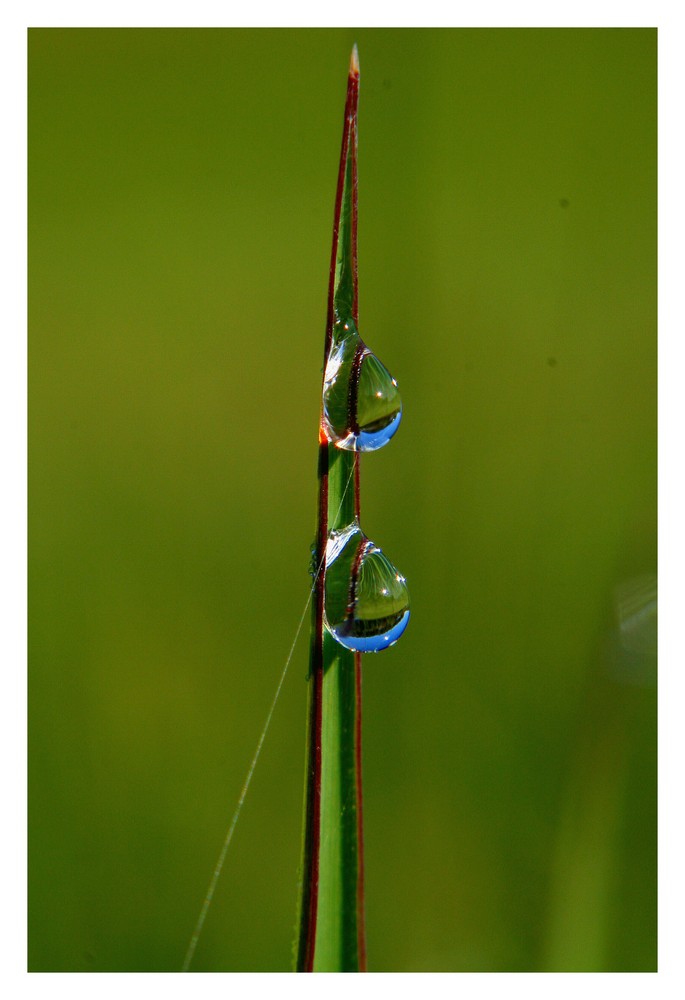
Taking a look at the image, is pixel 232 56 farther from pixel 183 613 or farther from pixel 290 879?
pixel 290 879

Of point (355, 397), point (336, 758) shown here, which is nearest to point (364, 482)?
point (355, 397)

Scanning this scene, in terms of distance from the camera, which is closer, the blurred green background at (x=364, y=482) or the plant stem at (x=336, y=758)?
the plant stem at (x=336, y=758)

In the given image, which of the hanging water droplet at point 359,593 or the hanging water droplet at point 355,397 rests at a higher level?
the hanging water droplet at point 355,397

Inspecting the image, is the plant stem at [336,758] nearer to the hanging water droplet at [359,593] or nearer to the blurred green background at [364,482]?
the hanging water droplet at [359,593]

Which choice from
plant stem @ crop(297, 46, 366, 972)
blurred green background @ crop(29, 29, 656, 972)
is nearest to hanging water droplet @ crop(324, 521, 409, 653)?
plant stem @ crop(297, 46, 366, 972)

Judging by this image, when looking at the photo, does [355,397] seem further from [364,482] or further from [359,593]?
[364,482]

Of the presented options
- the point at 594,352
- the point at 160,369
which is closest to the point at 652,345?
the point at 594,352

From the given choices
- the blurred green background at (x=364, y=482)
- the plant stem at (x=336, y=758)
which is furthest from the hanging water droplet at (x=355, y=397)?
the blurred green background at (x=364, y=482)
